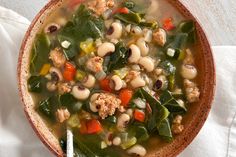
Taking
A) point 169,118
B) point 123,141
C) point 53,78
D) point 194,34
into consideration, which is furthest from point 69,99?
point 194,34

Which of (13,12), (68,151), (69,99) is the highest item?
(13,12)

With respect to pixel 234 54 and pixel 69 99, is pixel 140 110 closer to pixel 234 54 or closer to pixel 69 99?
pixel 69 99

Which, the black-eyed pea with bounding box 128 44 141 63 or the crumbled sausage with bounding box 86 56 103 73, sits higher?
the black-eyed pea with bounding box 128 44 141 63

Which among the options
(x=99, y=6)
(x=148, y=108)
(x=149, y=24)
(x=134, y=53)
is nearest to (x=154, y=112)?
(x=148, y=108)

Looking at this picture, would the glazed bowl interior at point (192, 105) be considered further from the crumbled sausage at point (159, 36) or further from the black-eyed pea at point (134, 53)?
the black-eyed pea at point (134, 53)

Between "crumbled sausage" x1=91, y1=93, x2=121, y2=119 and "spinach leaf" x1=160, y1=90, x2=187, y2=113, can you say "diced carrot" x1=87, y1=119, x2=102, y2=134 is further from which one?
"spinach leaf" x1=160, y1=90, x2=187, y2=113

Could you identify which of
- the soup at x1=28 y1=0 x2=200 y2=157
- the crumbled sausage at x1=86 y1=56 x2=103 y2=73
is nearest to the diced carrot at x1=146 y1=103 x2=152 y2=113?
the soup at x1=28 y1=0 x2=200 y2=157

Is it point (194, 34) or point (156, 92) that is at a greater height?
point (194, 34)
